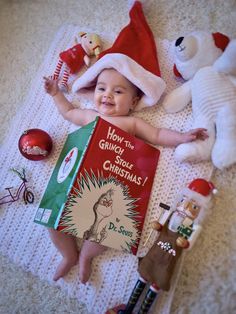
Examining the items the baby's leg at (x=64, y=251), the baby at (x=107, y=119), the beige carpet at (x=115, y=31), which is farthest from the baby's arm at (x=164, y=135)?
the baby's leg at (x=64, y=251)

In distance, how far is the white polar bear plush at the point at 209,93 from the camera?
2.94 ft

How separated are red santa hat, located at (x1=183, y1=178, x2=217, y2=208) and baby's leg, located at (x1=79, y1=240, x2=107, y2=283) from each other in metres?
0.26

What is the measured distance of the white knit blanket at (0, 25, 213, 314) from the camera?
0.91m

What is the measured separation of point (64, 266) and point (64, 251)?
0.04 m

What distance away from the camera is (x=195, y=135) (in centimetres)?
92

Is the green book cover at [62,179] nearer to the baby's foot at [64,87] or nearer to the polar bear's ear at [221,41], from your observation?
the baby's foot at [64,87]

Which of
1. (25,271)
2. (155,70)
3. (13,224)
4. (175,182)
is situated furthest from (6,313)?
(155,70)

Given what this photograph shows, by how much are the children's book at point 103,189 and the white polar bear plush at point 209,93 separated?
13cm

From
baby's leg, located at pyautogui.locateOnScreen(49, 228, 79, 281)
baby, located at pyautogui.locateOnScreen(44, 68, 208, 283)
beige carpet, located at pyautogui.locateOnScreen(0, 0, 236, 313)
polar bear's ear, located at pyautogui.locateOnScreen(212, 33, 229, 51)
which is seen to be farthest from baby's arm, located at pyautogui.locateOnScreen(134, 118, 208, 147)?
baby's leg, located at pyautogui.locateOnScreen(49, 228, 79, 281)

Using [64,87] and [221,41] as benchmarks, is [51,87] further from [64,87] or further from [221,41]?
[221,41]

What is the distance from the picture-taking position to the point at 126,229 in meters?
0.90

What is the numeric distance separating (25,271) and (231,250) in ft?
1.78

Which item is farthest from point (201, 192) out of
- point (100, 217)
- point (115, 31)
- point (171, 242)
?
point (115, 31)

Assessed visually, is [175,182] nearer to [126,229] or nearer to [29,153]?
[126,229]
